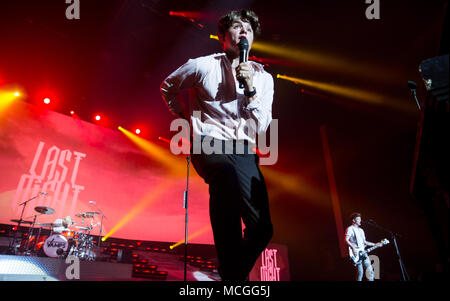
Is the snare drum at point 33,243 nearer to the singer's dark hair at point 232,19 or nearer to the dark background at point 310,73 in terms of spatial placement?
the dark background at point 310,73

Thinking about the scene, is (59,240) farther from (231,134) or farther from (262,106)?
(262,106)

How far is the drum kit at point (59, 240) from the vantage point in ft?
17.4

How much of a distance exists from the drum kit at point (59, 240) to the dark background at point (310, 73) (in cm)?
299

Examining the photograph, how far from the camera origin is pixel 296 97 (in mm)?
7539

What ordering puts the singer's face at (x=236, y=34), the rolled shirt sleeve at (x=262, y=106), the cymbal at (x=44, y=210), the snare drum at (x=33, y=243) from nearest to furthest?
1. the rolled shirt sleeve at (x=262, y=106)
2. the singer's face at (x=236, y=34)
3. the snare drum at (x=33, y=243)
4. the cymbal at (x=44, y=210)

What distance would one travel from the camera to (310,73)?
6.64 metres

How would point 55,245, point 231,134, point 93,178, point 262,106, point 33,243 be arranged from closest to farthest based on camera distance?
point 231,134
point 262,106
point 55,245
point 33,243
point 93,178

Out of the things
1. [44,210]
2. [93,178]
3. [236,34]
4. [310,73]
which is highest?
[310,73]

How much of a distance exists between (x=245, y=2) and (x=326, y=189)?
537 centimetres

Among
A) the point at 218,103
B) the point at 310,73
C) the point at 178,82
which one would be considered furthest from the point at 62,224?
the point at 310,73

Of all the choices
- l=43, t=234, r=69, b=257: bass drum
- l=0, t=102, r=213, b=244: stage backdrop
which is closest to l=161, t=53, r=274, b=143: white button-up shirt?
l=43, t=234, r=69, b=257: bass drum

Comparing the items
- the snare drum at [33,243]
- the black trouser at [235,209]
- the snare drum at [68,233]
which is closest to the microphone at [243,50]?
the black trouser at [235,209]

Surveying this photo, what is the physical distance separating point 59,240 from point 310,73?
6.63 m
